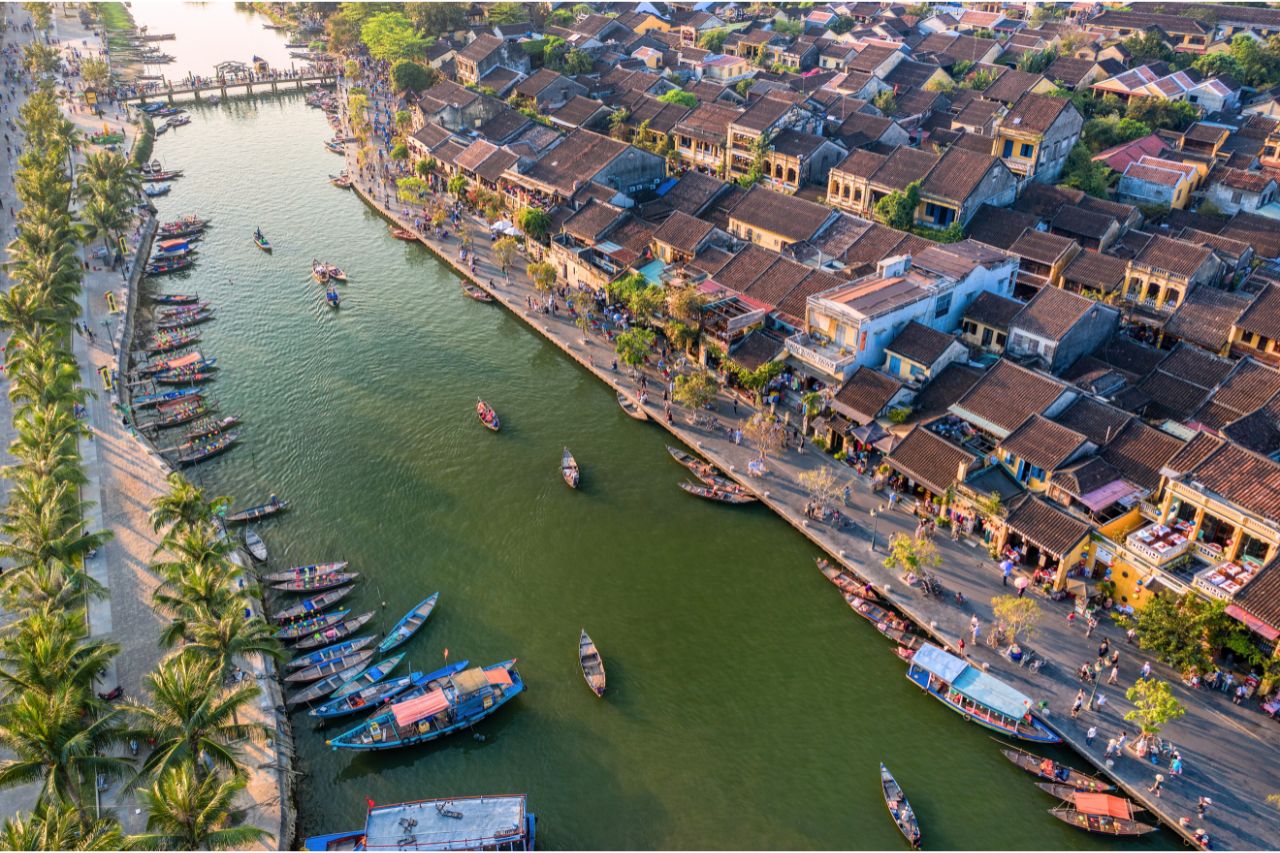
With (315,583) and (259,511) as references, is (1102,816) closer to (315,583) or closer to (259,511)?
(315,583)

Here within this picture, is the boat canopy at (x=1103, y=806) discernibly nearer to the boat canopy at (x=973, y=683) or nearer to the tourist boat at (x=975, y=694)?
the tourist boat at (x=975, y=694)

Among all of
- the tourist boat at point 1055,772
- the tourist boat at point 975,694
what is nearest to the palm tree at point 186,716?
the tourist boat at point 975,694

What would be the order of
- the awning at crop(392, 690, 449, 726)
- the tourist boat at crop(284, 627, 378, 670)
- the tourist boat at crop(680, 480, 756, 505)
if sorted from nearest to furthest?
the awning at crop(392, 690, 449, 726) < the tourist boat at crop(284, 627, 378, 670) < the tourist boat at crop(680, 480, 756, 505)

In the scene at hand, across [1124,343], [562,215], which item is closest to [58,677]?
[562,215]

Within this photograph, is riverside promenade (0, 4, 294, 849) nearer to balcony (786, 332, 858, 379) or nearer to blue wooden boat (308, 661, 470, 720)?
blue wooden boat (308, 661, 470, 720)

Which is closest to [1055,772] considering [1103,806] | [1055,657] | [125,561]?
[1103,806]

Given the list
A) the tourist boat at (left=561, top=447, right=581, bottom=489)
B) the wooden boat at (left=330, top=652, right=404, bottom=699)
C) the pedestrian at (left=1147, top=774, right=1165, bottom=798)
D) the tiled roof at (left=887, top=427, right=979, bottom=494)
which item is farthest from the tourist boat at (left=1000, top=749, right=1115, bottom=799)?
the wooden boat at (left=330, top=652, right=404, bottom=699)
